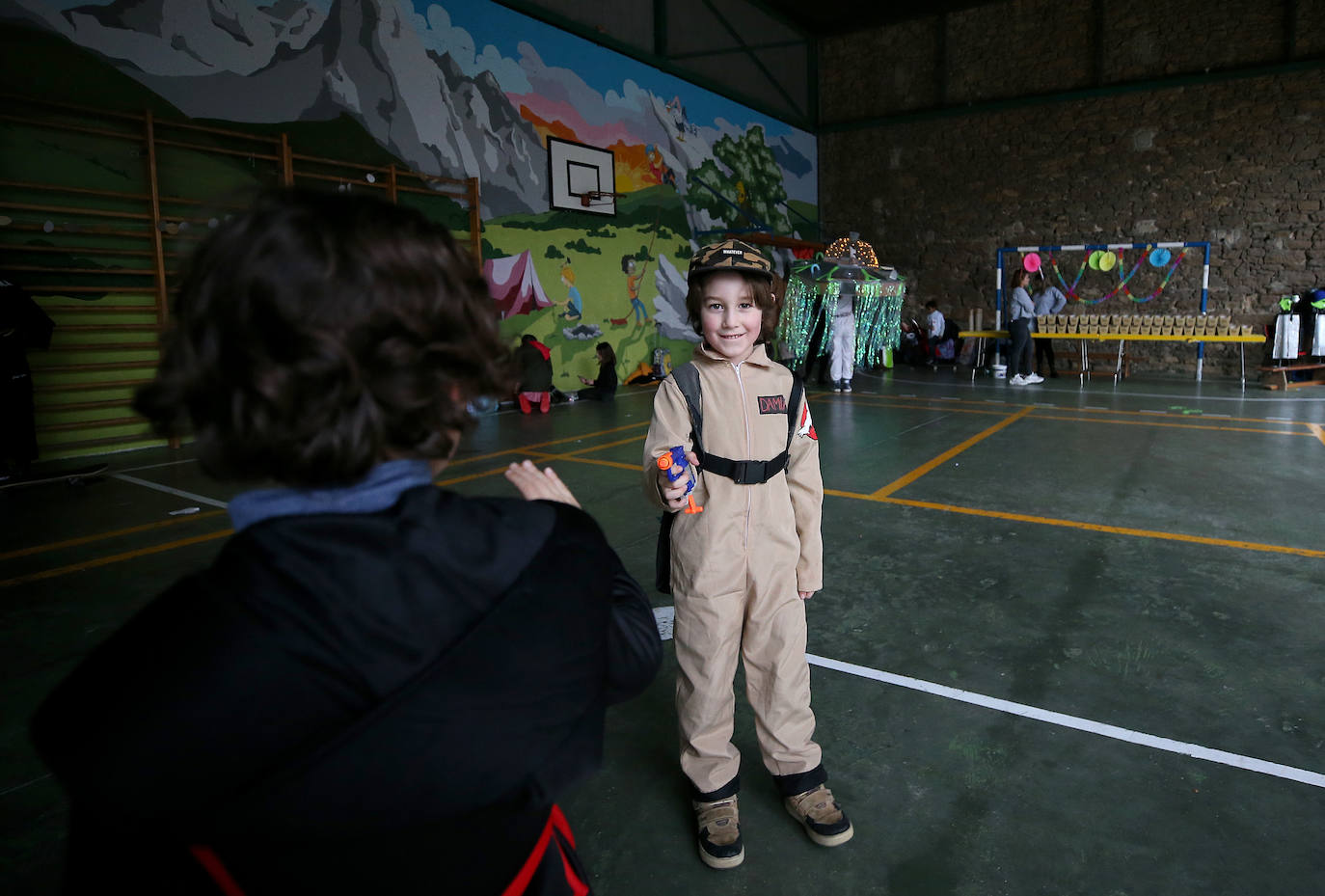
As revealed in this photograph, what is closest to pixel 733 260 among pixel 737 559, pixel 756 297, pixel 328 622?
pixel 756 297

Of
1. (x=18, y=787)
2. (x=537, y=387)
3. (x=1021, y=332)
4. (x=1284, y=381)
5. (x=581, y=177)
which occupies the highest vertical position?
(x=581, y=177)

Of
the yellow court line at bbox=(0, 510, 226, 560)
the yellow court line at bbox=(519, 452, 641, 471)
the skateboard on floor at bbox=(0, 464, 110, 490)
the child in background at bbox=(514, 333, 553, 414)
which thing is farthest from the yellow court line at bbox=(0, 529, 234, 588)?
the child in background at bbox=(514, 333, 553, 414)

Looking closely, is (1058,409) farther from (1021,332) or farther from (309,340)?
(309,340)

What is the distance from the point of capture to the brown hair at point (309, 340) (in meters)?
0.59

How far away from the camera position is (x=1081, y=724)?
2160 mm

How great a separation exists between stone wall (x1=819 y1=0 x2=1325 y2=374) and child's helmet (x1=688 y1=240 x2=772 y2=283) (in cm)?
1388

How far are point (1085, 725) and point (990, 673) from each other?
34cm

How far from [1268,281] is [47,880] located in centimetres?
1559

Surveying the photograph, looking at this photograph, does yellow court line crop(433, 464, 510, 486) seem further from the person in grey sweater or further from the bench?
the bench

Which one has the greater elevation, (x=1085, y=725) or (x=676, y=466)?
(x=676, y=466)

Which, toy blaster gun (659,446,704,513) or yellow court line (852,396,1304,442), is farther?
yellow court line (852,396,1304,442)

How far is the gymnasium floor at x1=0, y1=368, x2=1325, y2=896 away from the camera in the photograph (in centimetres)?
168

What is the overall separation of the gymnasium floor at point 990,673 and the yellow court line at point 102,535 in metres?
0.02

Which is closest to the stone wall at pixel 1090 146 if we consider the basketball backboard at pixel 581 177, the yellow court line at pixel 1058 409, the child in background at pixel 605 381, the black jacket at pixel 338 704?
the yellow court line at pixel 1058 409
